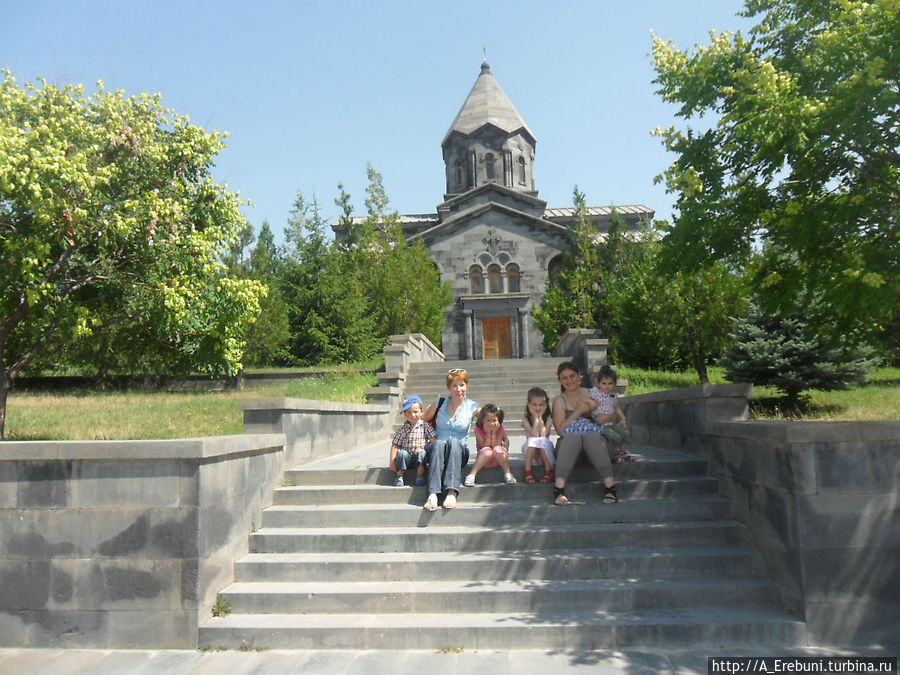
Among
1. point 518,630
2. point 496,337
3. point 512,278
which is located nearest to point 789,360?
point 518,630

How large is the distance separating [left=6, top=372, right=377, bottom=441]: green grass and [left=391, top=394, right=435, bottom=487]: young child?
11.4 feet

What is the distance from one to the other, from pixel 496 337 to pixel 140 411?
20.8 meters

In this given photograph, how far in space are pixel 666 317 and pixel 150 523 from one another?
17846 mm

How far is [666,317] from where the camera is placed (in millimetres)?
19781

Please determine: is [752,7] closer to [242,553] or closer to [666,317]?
[242,553]

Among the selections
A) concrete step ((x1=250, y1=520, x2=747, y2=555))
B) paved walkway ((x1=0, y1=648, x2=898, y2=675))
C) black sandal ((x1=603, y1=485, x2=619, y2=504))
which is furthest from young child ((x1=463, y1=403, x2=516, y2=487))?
paved walkway ((x1=0, y1=648, x2=898, y2=675))

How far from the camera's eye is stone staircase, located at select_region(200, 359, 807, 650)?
4.46 metres

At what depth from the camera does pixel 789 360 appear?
1432 centimetres

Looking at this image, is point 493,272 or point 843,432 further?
point 493,272

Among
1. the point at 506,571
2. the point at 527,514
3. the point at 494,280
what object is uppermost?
the point at 494,280

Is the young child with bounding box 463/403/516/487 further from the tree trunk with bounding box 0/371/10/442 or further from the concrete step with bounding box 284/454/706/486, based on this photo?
the tree trunk with bounding box 0/371/10/442

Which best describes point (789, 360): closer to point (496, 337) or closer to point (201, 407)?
point (201, 407)

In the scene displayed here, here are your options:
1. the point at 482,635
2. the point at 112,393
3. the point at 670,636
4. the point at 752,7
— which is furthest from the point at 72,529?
the point at 112,393

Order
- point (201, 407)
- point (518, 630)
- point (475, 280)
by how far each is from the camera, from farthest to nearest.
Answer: point (475, 280) → point (201, 407) → point (518, 630)
